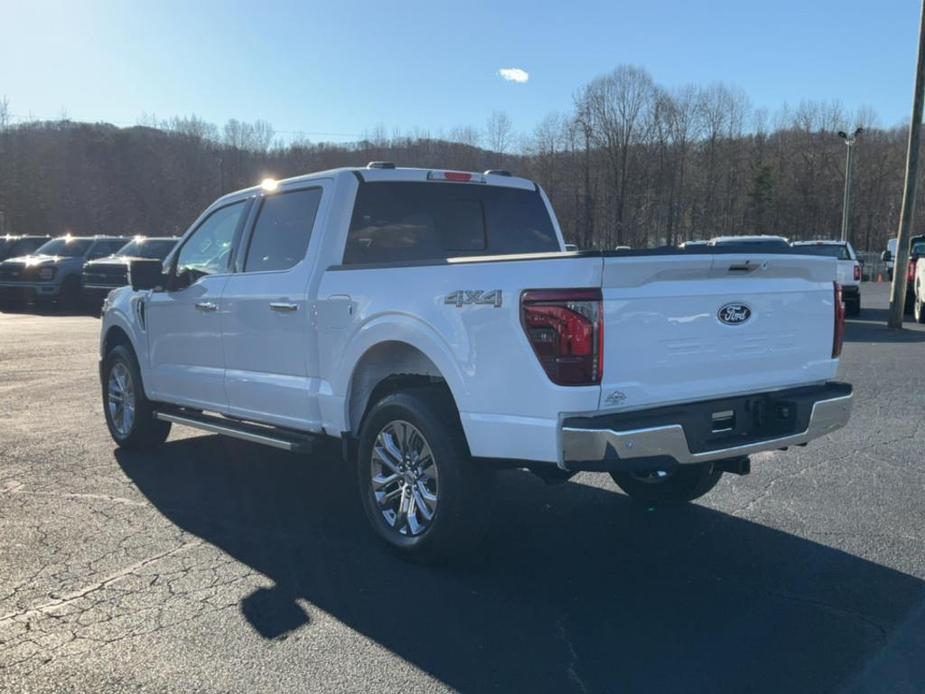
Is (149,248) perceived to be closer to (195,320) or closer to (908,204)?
(195,320)

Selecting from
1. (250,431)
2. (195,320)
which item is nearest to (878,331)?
(195,320)

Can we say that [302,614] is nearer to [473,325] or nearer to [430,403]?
[430,403]

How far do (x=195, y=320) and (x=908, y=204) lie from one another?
16250mm

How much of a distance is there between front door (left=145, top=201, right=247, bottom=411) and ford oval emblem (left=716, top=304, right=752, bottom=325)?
3.47 meters

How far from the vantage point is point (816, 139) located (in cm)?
8400

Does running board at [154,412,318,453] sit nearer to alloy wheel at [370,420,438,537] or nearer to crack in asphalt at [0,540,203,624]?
alloy wheel at [370,420,438,537]

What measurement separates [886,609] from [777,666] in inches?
34.5

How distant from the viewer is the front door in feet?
19.7

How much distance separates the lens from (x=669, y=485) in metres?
5.45

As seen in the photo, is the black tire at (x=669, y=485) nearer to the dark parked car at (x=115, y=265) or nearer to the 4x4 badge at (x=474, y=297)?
the 4x4 badge at (x=474, y=297)

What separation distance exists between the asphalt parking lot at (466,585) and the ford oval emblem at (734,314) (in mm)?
1327

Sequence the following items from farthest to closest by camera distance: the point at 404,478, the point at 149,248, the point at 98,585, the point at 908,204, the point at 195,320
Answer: the point at 149,248, the point at 908,204, the point at 195,320, the point at 404,478, the point at 98,585

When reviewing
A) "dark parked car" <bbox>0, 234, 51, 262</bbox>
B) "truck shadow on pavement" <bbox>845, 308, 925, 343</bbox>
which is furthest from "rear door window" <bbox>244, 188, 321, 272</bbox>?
"dark parked car" <bbox>0, 234, 51, 262</bbox>

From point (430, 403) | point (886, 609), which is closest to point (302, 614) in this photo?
point (430, 403)
